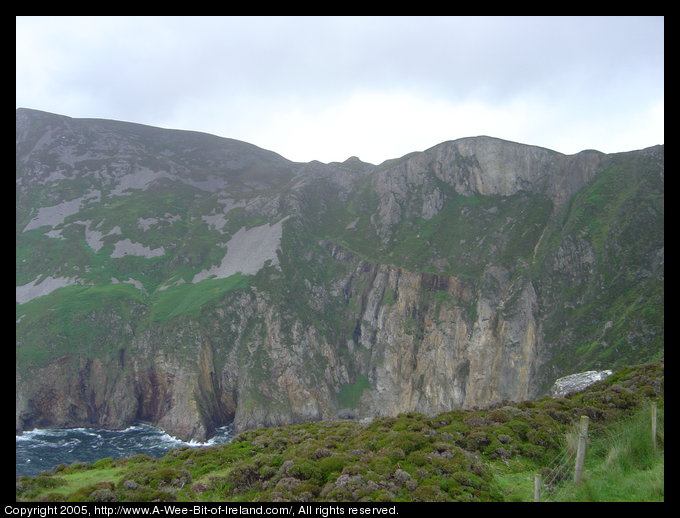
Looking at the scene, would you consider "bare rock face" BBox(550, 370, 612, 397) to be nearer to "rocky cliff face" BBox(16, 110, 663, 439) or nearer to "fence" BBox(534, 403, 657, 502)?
"fence" BBox(534, 403, 657, 502)

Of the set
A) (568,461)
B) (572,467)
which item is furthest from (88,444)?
(568,461)

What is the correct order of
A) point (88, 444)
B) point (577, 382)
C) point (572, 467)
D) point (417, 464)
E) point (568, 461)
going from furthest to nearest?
point (88, 444) → point (577, 382) → point (417, 464) → point (572, 467) → point (568, 461)

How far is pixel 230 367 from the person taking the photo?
101 m

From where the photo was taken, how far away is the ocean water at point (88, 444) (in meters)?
72.7

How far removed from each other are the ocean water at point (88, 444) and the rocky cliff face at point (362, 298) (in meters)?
3.46

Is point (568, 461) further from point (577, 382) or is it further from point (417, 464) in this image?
point (577, 382)

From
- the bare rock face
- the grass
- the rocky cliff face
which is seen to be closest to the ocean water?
the rocky cliff face

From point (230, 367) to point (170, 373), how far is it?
45.7 ft

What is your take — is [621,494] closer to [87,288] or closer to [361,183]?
[87,288]

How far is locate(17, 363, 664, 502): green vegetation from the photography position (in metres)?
16.6

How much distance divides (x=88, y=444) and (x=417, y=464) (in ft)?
287

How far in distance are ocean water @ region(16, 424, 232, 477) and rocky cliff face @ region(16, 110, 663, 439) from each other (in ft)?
11.3

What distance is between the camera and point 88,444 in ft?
270

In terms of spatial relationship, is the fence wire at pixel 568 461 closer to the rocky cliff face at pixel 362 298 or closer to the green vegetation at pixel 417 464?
the green vegetation at pixel 417 464
